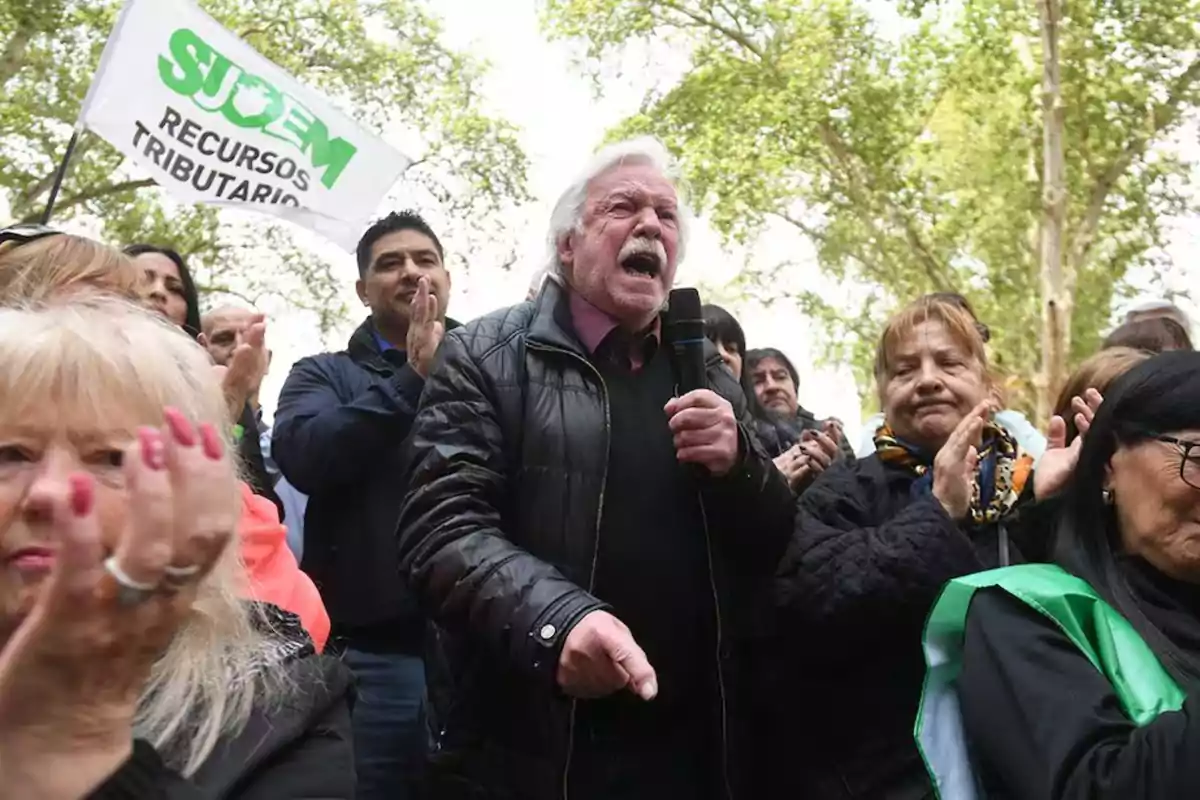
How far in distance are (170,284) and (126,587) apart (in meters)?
2.50

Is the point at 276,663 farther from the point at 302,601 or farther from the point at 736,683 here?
the point at 736,683

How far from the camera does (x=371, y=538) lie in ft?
10.8

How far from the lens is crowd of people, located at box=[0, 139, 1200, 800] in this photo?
1.27 meters

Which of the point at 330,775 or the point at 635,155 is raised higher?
the point at 635,155

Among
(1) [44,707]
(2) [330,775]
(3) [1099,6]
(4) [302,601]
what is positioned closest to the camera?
(1) [44,707]

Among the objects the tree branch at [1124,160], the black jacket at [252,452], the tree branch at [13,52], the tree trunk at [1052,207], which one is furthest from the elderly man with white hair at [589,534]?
the tree branch at [1124,160]

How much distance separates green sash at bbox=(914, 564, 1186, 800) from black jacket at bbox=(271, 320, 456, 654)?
161 centimetres

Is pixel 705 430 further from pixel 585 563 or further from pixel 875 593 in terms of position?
pixel 875 593

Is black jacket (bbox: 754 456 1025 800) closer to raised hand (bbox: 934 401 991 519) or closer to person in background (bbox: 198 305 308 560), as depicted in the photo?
raised hand (bbox: 934 401 991 519)

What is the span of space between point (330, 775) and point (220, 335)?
3133mm

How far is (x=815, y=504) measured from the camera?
288 centimetres

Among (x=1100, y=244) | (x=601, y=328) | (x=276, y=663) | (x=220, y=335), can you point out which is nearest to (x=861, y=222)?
(x=1100, y=244)

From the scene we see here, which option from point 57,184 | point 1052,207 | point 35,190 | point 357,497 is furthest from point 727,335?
point 35,190

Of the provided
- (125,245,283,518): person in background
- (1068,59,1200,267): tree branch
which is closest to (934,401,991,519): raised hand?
(125,245,283,518): person in background
